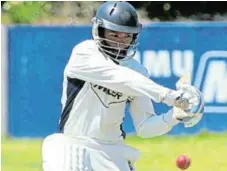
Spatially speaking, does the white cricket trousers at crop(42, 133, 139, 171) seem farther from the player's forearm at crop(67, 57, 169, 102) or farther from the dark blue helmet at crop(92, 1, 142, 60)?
the dark blue helmet at crop(92, 1, 142, 60)

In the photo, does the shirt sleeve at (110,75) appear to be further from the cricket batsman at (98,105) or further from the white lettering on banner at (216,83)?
the white lettering on banner at (216,83)

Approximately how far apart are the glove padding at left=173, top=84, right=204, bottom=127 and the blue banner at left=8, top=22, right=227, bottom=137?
9.57 meters

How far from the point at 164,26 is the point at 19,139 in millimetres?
2753

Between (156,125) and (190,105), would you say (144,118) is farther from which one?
(190,105)

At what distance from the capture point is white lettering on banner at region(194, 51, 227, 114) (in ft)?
54.5

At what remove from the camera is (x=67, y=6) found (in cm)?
2697

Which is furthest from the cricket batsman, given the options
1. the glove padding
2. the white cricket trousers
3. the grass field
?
the grass field

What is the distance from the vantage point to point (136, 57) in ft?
54.2

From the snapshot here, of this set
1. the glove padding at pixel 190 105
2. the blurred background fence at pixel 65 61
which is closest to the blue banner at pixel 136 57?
the blurred background fence at pixel 65 61

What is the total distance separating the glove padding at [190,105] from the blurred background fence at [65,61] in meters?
9.47

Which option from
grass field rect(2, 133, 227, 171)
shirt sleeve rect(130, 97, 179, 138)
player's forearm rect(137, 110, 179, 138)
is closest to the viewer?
player's forearm rect(137, 110, 179, 138)

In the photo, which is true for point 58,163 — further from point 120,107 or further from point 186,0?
point 186,0

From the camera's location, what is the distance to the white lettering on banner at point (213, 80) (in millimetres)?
16609

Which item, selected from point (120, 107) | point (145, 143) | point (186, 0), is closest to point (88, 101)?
point (120, 107)
